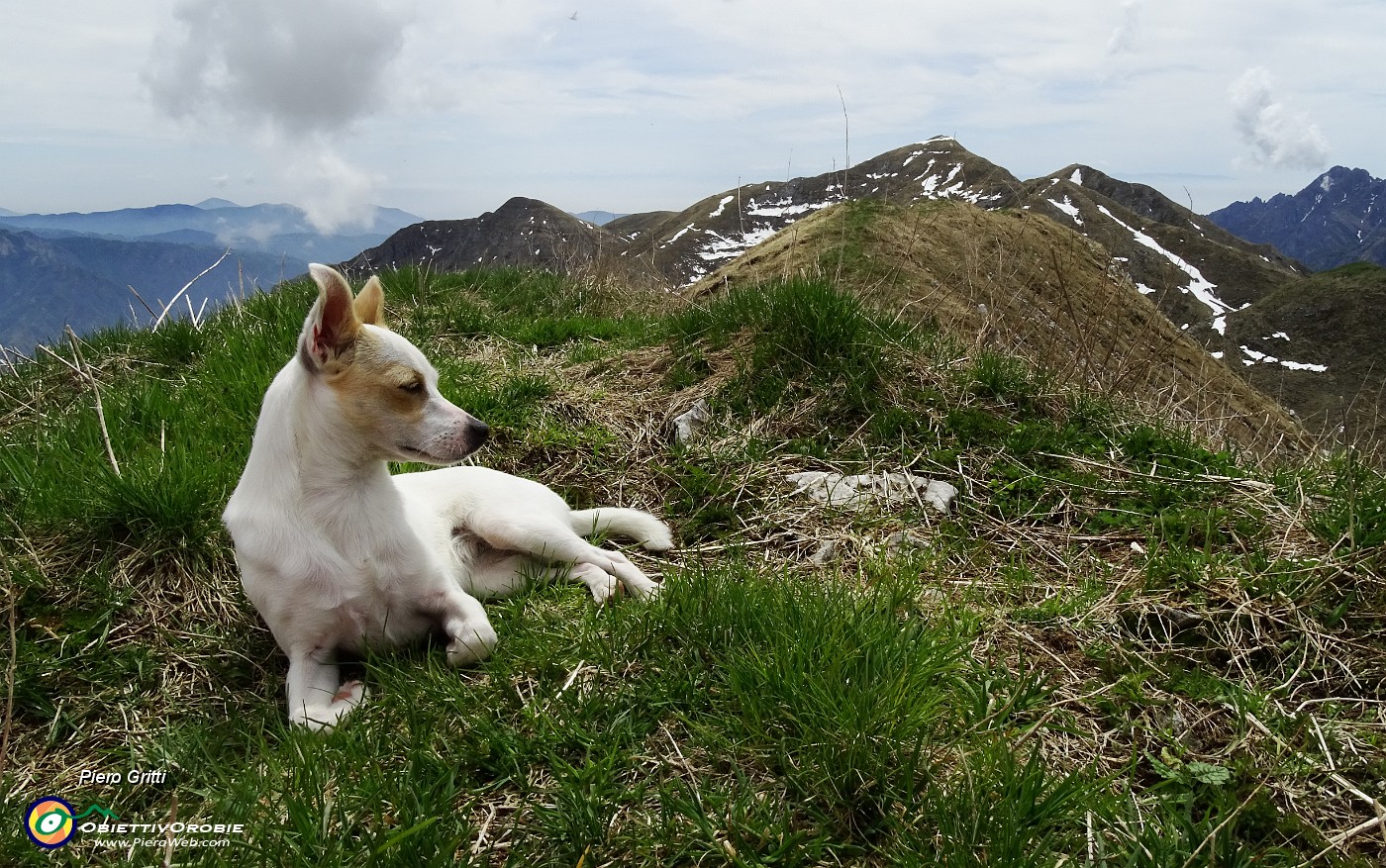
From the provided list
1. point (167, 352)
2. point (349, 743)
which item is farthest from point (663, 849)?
point (167, 352)

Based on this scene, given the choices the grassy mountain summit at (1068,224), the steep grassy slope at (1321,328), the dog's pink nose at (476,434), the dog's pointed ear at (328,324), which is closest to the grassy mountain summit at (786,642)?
the dog's pink nose at (476,434)

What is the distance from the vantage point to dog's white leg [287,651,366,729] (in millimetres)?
2852

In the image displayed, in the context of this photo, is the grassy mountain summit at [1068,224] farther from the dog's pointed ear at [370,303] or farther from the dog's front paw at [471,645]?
the dog's front paw at [471,645]

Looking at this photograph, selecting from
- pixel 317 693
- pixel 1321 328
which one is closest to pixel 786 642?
pixel 317 693

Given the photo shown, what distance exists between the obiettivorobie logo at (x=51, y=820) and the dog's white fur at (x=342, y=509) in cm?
67

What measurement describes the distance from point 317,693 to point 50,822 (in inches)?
33.4

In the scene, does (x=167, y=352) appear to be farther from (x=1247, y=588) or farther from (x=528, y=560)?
(x=1247, y=588)

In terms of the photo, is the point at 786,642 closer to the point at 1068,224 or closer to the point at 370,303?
the point at 370,303

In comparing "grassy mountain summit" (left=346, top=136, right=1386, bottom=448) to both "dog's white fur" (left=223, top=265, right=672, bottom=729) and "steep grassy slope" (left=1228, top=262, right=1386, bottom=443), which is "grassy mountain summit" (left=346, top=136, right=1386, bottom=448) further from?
"dog's white fur" (left=223, top=265, right=672, bottom=729)

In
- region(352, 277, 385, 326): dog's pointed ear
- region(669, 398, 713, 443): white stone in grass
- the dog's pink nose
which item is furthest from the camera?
region(669, 398, 713, 443): white stone in grass

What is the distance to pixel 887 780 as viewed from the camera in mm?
2119

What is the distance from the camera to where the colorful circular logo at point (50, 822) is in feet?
7.52

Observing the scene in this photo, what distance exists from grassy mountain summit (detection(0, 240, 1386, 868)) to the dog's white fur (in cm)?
18

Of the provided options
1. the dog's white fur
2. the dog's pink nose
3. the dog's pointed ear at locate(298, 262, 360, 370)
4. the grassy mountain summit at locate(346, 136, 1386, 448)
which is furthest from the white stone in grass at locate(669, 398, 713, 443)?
the grassy mountain summit at locate(346, 136, 1386, 448)
